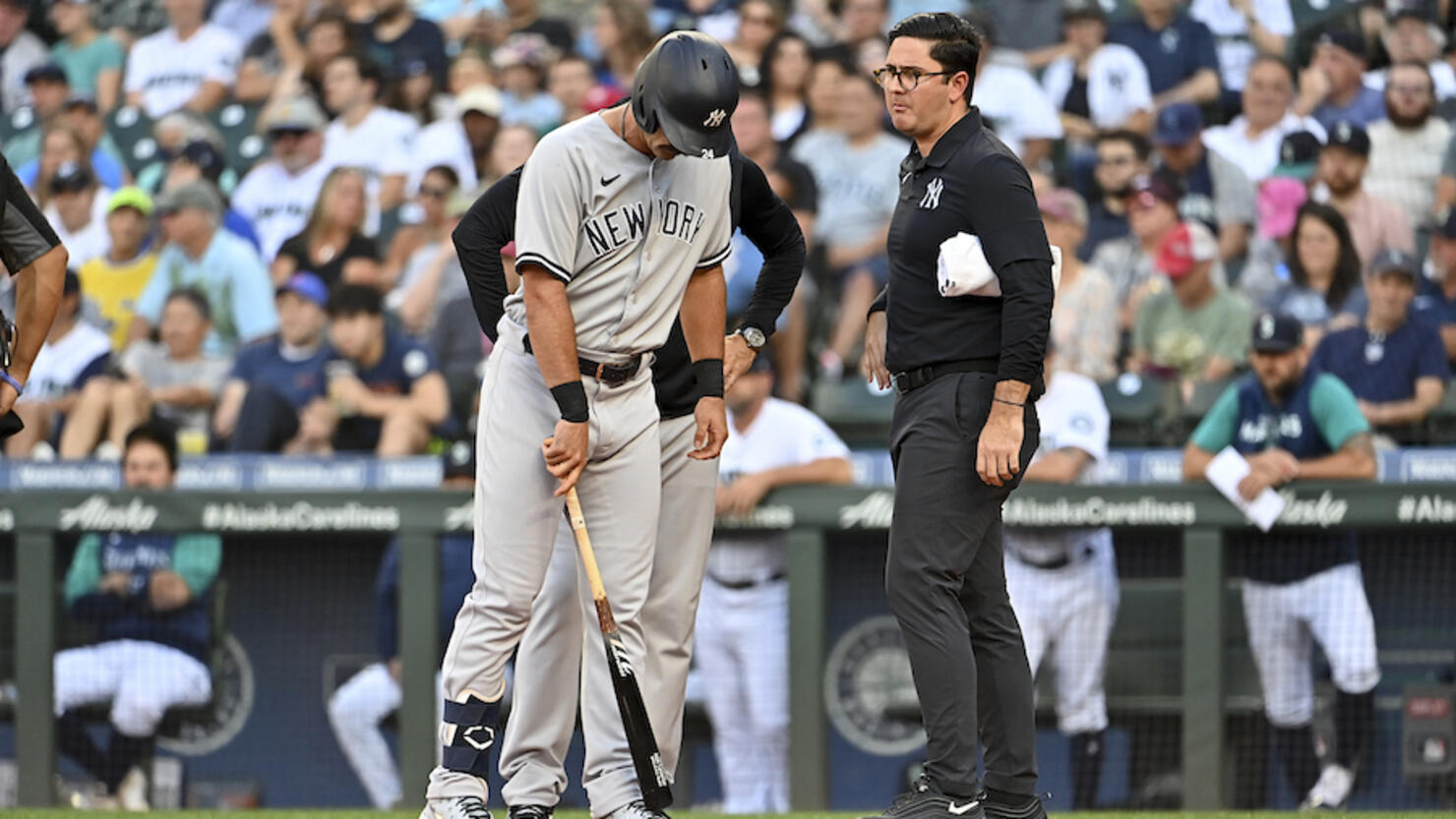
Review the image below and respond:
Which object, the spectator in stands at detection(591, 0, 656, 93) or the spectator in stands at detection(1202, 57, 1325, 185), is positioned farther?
the spectator in stands at detection(591, 0, 656, 93)

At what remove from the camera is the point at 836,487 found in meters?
6.51

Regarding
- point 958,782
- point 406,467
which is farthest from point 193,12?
point 958,782

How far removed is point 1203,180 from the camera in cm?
868

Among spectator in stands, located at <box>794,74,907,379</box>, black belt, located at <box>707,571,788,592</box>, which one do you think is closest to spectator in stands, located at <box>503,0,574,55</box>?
spectator in stands, located at <box>794,74,907,379</box>

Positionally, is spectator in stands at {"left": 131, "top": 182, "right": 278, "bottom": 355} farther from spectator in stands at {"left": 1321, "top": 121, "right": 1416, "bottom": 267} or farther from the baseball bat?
the baseball bat

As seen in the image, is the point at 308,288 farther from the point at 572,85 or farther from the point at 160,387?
the point at 572,85

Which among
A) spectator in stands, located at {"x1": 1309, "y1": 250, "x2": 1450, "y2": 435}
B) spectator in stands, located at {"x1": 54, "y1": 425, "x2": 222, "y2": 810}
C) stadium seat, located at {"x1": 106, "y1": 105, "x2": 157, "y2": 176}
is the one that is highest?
stadium seat, located at {"x1": 106, "y1": 105, "x2": 157, "y2": 176}

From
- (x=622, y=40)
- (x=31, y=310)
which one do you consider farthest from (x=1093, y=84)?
(x=31, y=310)

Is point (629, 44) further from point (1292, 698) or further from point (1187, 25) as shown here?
point (1292, 698)

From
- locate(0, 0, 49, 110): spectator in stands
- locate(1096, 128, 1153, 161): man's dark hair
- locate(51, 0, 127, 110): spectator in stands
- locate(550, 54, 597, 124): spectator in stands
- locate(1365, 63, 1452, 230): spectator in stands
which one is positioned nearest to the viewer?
locate(1365, 63, 1452, 230): spectator in stands

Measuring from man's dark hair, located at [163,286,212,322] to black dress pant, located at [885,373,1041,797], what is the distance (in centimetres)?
532

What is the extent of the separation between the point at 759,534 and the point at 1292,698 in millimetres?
1845

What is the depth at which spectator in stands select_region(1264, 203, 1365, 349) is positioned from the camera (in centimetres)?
770

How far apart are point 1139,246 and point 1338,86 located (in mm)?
1491
